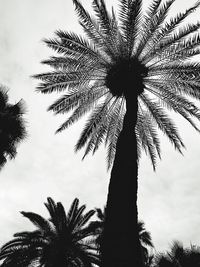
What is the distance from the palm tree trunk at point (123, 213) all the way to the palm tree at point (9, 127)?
7.30 meters

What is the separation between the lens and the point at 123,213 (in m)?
6.73

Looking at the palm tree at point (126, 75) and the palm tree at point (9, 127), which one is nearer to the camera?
the palm tree at point (126, 75)

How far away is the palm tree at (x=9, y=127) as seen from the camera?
1460 cm

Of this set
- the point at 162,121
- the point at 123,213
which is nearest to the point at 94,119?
the point at 162,121

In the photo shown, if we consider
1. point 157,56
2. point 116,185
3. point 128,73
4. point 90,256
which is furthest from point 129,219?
point 90,256

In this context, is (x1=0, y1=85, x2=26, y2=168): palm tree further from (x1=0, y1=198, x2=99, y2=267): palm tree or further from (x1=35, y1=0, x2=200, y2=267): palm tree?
(x1=0, y1=198, x2=99, y2=267): palm tree

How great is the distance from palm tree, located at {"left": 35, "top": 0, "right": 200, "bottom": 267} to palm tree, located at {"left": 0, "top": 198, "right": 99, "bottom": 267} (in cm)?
760

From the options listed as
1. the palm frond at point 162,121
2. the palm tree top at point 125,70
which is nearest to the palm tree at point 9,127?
the palm tree top at point 125,70

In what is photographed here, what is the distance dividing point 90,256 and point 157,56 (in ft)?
43.2

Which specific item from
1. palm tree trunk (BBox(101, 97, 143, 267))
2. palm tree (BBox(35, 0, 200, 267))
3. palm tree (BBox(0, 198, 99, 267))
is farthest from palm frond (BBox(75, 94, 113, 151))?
palm tree (BBox(0, 198, 99, 267))

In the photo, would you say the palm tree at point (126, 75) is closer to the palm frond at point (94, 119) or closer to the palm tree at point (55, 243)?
the palm frond at point (94, 119)

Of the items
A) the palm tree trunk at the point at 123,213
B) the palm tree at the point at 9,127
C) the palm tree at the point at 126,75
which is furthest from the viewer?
the palm tree at the point at 9,127

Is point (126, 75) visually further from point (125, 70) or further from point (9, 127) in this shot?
point (9, 127)

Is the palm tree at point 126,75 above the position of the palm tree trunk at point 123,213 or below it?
above
